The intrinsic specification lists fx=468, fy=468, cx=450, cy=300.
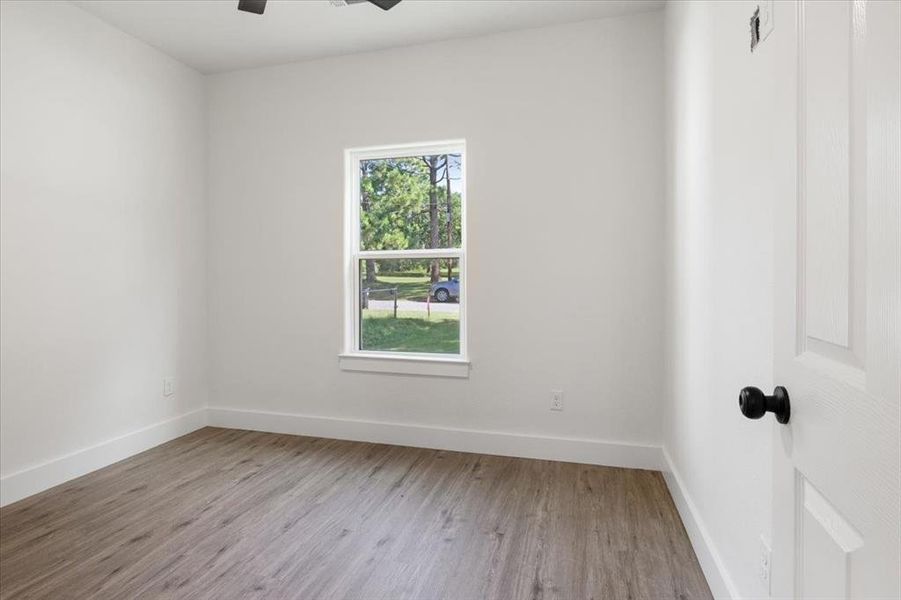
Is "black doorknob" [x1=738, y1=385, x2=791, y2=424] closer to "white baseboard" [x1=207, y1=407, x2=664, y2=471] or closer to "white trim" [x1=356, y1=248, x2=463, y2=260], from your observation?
"white baseboard" [x1=207, y1=407, x2=664, y2=471]

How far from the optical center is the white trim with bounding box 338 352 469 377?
329 cm

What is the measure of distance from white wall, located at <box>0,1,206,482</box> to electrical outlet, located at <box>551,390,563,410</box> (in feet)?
9.18

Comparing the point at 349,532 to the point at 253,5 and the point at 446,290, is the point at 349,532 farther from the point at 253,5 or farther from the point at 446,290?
the point at 253,5

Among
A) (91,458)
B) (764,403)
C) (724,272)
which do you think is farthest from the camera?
(91,458)

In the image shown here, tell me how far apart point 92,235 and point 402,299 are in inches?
79.9

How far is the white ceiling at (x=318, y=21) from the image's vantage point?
283cm

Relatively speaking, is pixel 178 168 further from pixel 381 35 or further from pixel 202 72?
pixel 381 35

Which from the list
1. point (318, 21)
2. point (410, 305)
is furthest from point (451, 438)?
point (318, 21)

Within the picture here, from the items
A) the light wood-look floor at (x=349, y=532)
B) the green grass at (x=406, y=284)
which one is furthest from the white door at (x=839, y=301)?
the green grass at (x=406, y=284)

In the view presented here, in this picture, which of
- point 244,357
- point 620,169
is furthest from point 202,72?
point 620,169

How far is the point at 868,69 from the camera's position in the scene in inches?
23.5

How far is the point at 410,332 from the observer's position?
11.5 ft

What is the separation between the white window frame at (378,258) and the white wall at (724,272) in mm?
1390

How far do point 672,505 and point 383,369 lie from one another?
2.01 meters
